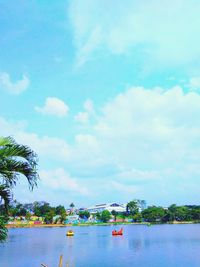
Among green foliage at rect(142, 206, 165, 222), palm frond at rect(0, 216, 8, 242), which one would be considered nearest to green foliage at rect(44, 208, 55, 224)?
green foliage at rect(142, 206, 165, 222)

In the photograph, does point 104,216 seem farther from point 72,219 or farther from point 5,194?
point 5,194

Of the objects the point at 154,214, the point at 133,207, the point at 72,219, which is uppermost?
the point at 133,207

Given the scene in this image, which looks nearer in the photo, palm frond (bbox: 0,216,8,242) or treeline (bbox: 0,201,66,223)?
palm frond (bbox: 0,216,8,242)

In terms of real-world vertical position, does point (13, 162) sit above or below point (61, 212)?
below

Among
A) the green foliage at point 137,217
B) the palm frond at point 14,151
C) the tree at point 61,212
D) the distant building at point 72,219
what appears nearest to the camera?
the palm frond at point 14,151

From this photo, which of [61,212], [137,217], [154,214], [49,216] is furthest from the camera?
[61,212]

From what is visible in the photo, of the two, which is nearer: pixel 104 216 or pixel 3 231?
pixel 3 231

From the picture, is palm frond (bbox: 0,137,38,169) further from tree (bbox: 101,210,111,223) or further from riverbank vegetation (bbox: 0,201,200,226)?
tree (bbox: 101,210,111,223)

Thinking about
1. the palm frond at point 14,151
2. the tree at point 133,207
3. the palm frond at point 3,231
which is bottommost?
the palm frond at point 3,231

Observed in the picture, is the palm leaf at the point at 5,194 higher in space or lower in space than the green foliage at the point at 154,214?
lower

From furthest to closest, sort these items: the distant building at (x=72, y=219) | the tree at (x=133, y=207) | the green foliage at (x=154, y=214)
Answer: the distant building at (x=72, y=219), the tree at (x=133, y=207), the green foliage at (x=154, y=214)

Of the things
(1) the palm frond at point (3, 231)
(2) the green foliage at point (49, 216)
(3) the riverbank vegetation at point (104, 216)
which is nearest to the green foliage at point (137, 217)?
(3) the riverbank vegetation at point (104, 216)

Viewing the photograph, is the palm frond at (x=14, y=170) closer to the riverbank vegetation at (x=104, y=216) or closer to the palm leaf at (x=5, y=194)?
the palm leaf at (x=5, y=194)

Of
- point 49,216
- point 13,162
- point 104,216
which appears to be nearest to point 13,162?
point 13,162
